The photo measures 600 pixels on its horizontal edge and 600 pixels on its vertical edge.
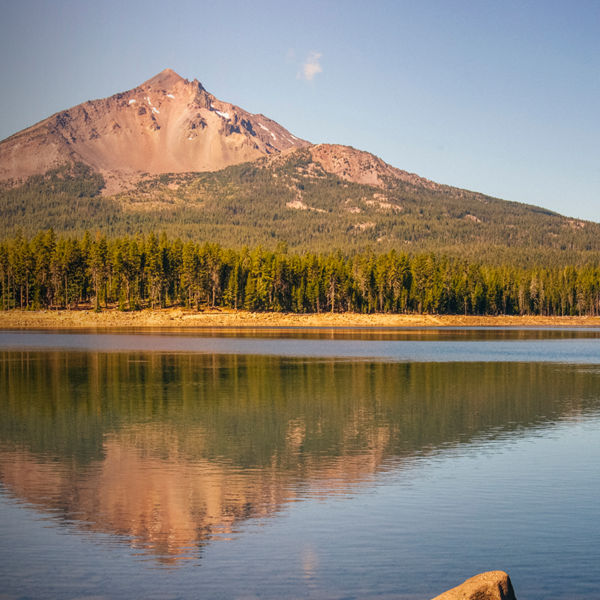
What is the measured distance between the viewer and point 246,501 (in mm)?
16984

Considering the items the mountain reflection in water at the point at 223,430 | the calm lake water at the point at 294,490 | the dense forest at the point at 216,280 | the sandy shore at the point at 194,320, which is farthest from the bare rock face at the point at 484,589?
the dense forest at the point at 216,280

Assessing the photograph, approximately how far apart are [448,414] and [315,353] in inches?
1431

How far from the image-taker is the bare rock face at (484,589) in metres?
9.56

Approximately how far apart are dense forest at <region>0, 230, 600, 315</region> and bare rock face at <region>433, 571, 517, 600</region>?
130888 mm

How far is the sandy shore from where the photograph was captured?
128250 millimetres

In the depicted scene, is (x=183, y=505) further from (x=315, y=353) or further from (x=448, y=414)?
(x=315, y=353)

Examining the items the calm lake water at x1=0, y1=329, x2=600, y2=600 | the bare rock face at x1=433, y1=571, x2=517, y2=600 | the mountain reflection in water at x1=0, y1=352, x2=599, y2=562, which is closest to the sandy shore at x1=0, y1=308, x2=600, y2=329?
the mountain reflection in water at x1=0, y1=352, x2=599, y2=562

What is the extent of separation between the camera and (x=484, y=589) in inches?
380

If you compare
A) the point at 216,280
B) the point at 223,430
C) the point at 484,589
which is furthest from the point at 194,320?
the point at 484,589

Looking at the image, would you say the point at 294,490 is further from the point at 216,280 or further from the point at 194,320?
the point at 216,280

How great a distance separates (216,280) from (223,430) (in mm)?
122384

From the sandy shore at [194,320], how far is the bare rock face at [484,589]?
4814 inches

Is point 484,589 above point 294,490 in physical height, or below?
above

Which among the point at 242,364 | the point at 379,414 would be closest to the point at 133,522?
the point at 379,414
